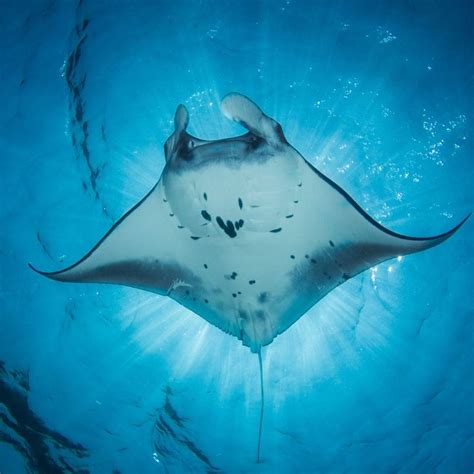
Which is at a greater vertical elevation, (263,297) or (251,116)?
(251,116)

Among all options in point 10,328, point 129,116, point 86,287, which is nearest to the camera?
point 129,116

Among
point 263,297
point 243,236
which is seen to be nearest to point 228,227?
point 243,236

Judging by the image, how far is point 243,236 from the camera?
3721 millimetres

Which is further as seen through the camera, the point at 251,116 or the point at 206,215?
the point at 206,215

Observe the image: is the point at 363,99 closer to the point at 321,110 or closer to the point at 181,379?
the point at 321,110

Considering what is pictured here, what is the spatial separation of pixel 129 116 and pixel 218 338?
165 inches

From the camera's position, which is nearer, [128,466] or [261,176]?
[261,176]

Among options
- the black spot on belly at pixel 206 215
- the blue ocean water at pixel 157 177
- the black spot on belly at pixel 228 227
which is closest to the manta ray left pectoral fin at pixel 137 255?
the black spot on belly at pixel 206 215

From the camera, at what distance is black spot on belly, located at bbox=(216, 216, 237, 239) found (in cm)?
355

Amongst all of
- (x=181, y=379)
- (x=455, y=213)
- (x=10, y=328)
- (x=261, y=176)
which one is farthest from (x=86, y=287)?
(x=455, y=213)

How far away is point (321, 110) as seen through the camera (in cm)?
548

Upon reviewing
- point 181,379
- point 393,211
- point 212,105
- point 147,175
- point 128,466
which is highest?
point 212,105

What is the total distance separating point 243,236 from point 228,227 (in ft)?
0.67

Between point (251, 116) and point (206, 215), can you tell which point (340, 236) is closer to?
point (206, 215)
